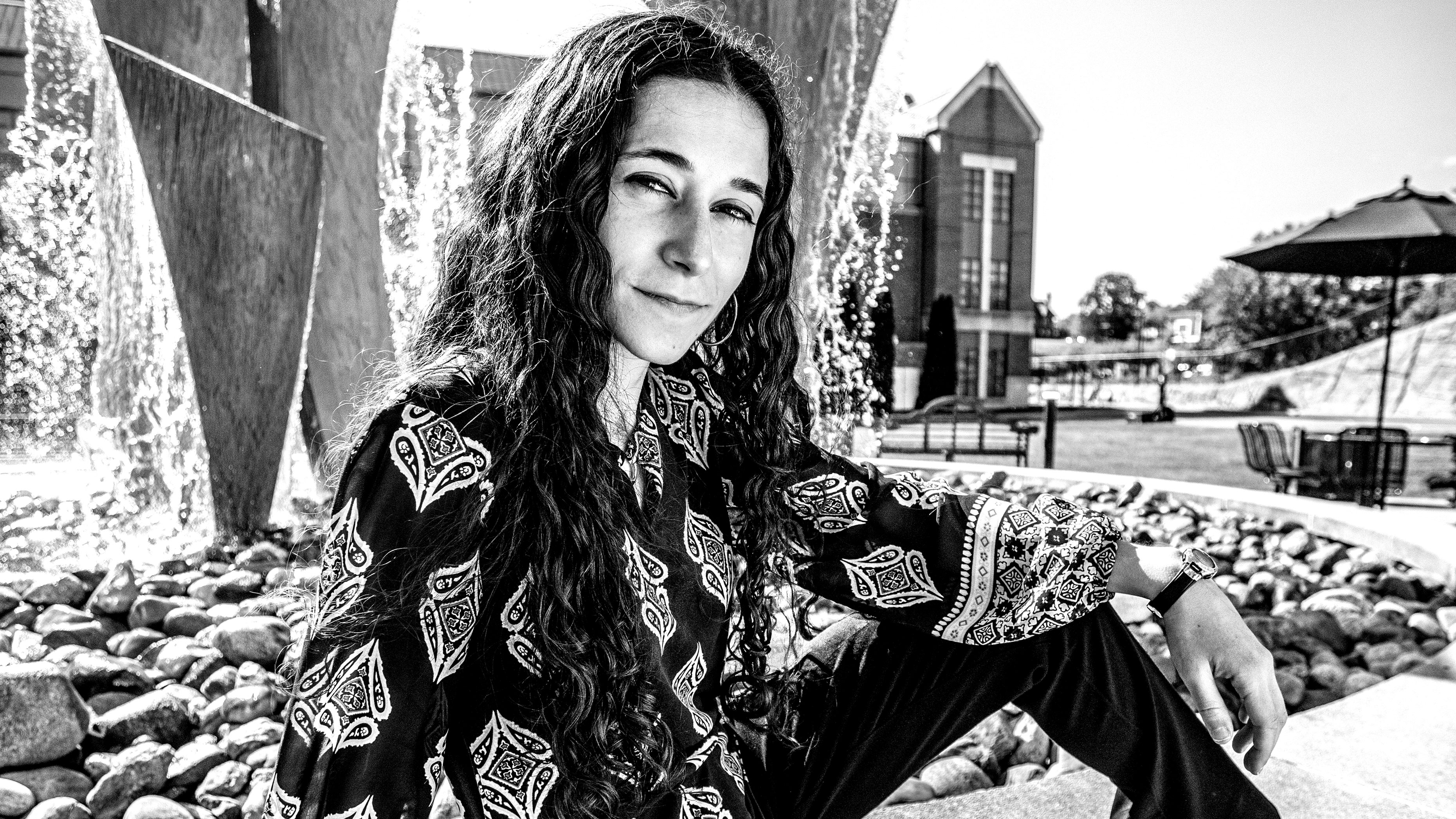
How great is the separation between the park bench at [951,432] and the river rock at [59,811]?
17.6ft

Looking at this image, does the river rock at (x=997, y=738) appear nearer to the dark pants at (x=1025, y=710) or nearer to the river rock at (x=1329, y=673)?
the dark pants at (x=1025, y=710)

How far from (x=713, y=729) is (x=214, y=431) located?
3.08 metres

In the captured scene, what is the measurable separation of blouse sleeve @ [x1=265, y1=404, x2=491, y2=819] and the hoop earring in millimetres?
551

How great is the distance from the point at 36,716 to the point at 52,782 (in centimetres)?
14

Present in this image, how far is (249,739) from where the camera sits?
6.49 ft

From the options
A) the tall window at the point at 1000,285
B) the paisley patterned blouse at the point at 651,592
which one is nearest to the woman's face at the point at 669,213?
the paisley patterned blouse at the point at 651,592

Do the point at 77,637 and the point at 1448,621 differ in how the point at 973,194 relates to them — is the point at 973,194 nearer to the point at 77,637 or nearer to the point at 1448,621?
the point at 1448,621

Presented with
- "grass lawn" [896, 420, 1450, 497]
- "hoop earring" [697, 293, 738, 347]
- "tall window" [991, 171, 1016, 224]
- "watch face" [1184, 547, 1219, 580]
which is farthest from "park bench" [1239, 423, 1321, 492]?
"hoop earring" [697, 293, 738, 347]

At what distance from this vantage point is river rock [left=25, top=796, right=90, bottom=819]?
5.36 ft

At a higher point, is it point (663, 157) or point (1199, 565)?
point (663, 157)

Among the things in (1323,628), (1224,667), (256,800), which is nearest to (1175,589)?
(1224,667)

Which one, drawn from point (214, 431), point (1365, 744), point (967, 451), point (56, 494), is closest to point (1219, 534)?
point (967, 451)

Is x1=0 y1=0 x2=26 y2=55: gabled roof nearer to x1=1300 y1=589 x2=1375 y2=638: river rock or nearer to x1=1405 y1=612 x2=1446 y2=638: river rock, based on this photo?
x1=1300 y1=589 x2=1375 y2=638: river rock

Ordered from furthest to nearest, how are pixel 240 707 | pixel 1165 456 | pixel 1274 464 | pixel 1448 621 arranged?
1. pixel 1165 456
2. pixel 1274 464
3. pixel 1448 621
4. pixel 240 707
